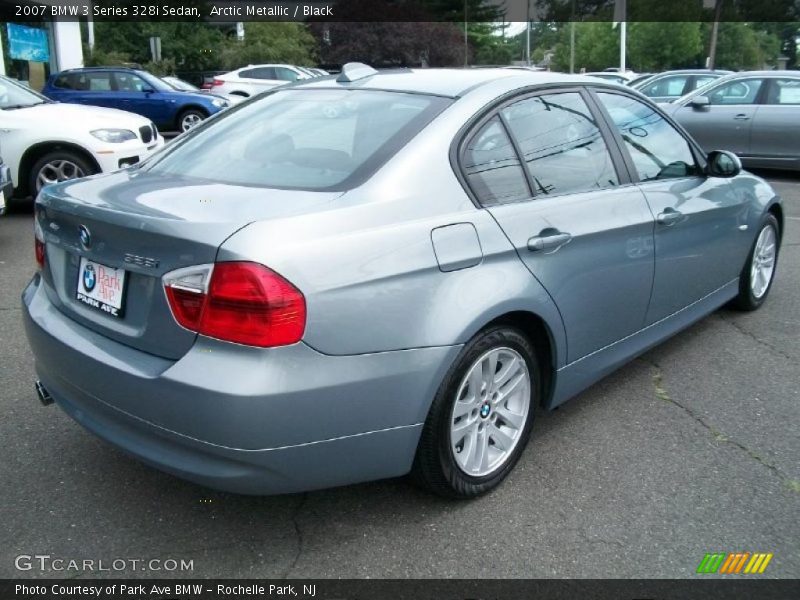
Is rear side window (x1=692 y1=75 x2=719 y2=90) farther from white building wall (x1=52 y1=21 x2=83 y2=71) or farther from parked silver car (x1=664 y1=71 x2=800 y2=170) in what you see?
white building wall (x1=52 y1=21 x2=83 y2=71)

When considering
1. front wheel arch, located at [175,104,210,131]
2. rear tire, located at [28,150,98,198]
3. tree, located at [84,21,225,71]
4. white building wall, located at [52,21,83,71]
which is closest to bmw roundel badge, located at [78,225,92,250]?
rear tire, located at [28,150,98,198]

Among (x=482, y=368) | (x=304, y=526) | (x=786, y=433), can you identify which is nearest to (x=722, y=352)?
(x=786, y=433)

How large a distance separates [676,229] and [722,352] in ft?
3.63

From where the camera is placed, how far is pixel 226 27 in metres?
57.5

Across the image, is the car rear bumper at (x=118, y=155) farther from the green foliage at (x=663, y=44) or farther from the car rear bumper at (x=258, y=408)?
the green foliage at (x=663, y=44)

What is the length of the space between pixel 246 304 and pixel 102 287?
26.3 inches

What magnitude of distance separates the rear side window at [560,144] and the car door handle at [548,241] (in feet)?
0.68

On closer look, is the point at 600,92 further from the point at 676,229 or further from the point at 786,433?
the point at 786,433

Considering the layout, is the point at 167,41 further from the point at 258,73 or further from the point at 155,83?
the point at 155,83

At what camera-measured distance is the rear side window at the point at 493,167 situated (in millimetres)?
2949

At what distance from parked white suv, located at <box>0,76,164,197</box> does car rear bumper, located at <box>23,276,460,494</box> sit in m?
6.25

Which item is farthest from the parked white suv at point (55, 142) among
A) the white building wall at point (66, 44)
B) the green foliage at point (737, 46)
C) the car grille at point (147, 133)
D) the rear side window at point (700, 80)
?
the green foliage at point (737, 46)

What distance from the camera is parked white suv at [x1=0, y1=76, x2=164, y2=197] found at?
26.7 feet

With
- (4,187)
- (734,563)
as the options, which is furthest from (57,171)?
(734,563)
